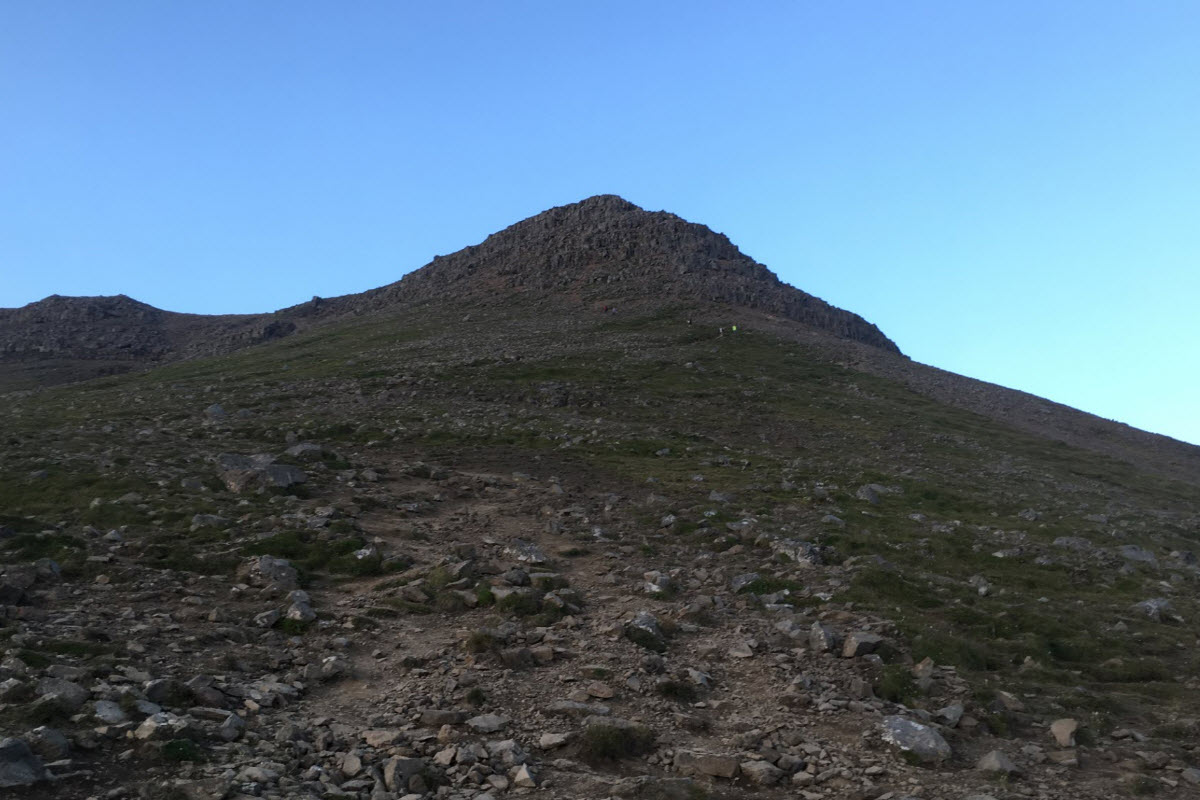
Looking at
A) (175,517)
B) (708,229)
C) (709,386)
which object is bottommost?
A: (175,517)

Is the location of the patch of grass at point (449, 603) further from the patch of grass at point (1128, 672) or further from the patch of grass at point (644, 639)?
the patch of grass at point (1128, 672)

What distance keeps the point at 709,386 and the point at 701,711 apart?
128ft

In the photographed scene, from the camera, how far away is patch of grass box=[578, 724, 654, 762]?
39.8 ft

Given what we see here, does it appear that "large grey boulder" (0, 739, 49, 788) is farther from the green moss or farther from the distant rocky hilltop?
the distant rocky hilltop

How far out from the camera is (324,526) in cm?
2188

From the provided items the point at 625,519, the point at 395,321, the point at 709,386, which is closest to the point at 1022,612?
the point at 625,519

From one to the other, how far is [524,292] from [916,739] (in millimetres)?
70983

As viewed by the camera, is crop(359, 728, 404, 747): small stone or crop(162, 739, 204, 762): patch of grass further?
crop(359, 728, 404, 747): small stone

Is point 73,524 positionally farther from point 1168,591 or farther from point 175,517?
point 1168,591

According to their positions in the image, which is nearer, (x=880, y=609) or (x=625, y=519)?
(x=880, y=609)

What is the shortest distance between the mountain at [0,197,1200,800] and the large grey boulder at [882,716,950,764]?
0.18 feet

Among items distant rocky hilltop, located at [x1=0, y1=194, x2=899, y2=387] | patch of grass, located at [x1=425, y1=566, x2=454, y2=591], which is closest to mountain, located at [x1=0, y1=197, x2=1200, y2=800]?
patch of grass, located at [x1=425, y1=566, x2=454, y2=591]

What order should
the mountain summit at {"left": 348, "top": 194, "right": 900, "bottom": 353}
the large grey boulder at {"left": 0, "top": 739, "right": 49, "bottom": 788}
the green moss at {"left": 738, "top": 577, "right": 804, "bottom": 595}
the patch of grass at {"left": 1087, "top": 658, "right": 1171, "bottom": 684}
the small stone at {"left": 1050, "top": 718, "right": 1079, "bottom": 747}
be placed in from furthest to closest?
the mountain summit at {"left": 348, "top": 194, "right": 900, "bottom": 353} < the green moss at {"left": 738, "top": 577, "right": 804, "bottom": 595} < the patch of grass at {"left": 1087, "top": 658, "right": 1171, "bottom": 684} < the small stone at {"left": 1050, "top": 718, "right": 1079, "bottom": 747} < the large grey boulder at {"left": 0, "top": 739, "right": 49, "bottom": 788}

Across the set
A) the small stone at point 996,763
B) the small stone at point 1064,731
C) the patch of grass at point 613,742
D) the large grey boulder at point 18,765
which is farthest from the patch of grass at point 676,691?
the large grey boulder at point 18,765
